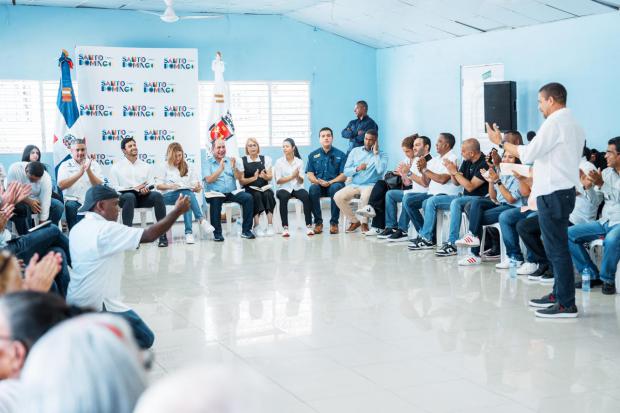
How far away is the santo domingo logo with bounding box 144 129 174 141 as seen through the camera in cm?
1068

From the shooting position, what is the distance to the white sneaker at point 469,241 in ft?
25.2

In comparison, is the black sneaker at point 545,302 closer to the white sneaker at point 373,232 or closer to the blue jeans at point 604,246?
the blue jeans at point 604,246

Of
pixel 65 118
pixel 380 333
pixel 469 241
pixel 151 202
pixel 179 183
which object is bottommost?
pixel 380 333

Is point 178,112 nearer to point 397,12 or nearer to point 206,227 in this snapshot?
point 206,227

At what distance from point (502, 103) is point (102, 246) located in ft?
20.5

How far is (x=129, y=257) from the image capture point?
8.37m

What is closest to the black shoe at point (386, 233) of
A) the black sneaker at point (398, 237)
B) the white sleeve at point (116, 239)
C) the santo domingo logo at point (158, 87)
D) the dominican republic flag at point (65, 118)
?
the black sneaker at point (398, 237)

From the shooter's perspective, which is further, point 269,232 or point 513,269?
point 269,232

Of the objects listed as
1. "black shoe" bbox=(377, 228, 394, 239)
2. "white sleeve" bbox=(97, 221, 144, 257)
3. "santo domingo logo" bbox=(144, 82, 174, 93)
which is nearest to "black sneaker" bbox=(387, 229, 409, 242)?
"black shoe" bbox=(377, 228, 394, 239)

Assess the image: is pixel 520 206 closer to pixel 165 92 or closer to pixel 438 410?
pixel 438 410

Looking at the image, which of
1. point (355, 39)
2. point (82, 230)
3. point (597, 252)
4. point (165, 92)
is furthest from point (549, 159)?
point (355, 39)

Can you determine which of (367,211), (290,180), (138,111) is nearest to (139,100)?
(138,111)

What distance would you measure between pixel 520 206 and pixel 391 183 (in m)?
2.53

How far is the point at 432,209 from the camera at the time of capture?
8609 mm
